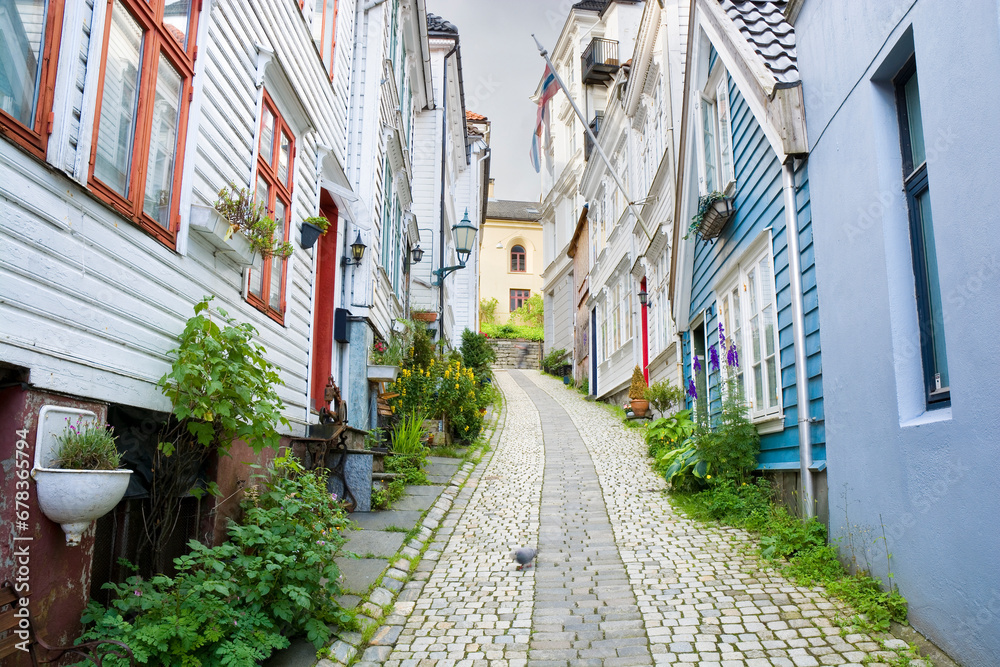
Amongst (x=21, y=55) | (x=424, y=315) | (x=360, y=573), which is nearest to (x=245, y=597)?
(x=360, y=573)

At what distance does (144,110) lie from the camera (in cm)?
406

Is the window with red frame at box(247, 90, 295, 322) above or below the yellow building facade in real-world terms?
below

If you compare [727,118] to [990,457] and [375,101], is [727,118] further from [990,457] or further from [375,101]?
[990,457]

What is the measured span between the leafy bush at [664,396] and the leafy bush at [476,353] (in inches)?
280

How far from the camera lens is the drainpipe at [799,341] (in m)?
5.72

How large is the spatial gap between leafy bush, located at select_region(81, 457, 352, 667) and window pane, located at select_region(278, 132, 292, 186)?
9.45 ft

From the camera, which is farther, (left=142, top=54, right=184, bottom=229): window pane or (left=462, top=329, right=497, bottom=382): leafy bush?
(left=462, top=329, right=497, bottom=382): leafy bush

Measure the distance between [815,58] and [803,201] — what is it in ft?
3.65

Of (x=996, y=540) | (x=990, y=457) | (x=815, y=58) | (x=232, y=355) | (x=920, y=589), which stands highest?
(x=815, y=58)

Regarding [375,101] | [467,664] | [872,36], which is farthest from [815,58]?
[375,101]

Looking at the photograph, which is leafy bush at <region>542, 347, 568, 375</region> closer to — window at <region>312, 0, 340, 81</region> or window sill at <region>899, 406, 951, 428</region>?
window at <region>312, 0, 340, 81</region>

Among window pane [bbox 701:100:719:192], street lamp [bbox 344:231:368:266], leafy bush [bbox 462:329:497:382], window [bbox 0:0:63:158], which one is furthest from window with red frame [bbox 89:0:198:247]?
leafy bush [bbox 462:329:497:382]

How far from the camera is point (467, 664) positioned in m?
4.17

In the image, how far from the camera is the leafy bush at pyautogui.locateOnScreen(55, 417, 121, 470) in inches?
119
